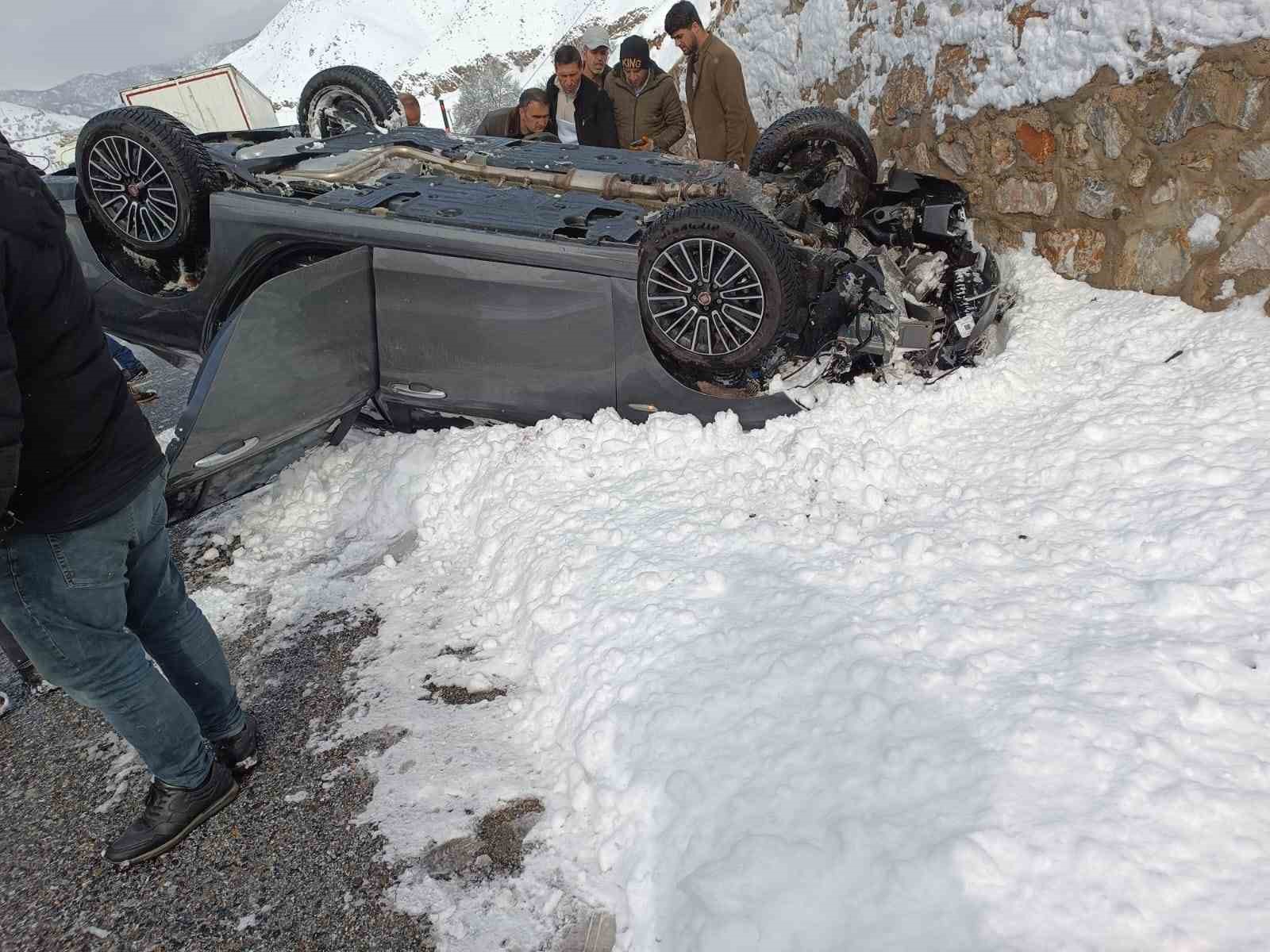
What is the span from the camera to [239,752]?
2.19 metres

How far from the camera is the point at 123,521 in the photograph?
1.85 meters

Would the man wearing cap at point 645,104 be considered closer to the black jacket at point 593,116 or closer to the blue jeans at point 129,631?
the black jacket at point 593,116

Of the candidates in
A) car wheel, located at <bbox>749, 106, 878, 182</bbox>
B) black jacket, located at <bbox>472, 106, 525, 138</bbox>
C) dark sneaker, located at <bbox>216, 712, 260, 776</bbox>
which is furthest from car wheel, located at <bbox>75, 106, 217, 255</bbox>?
black jacket, located at <bbox>472, 106, 525, 138</bbox>

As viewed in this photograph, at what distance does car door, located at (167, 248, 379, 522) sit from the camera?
2713 mm

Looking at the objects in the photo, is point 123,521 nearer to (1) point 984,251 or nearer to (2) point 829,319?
(2) point 829,319

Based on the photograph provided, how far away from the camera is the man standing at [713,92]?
16.8 ft

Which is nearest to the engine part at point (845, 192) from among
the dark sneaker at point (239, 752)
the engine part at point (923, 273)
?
the engine part at point (923, 273)

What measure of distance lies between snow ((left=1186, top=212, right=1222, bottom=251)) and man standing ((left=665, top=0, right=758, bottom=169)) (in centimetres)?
279

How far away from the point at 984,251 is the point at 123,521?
3.49 meters

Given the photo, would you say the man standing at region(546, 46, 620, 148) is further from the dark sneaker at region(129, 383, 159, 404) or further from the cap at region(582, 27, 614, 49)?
the dark sneaker at region(129, 383, 159, 404)

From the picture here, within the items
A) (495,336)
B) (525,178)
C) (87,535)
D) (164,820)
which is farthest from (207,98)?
(164,820)

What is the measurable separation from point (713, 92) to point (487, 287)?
314 cm

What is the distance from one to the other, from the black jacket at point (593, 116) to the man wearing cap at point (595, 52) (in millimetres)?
152

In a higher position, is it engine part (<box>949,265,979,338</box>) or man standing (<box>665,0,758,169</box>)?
man standing (<box>665,0,758,169</box>)
